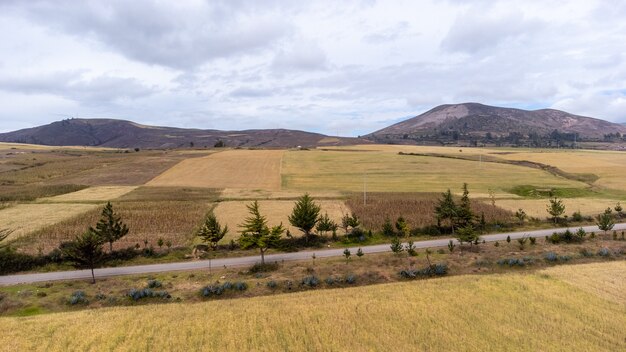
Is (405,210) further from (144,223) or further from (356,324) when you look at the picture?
(144,223)

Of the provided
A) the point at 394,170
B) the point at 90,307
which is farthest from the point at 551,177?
the point at 90,307

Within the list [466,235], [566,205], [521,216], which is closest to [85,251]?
[466,235]

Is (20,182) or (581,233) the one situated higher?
(20,182)

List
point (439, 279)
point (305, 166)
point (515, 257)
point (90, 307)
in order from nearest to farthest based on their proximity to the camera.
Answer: point (90, 307), point (439, 279), point (515, 257), point (305, 166)

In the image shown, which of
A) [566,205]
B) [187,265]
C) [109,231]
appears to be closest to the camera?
[187,265]

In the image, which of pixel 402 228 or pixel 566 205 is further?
pixel 566 205

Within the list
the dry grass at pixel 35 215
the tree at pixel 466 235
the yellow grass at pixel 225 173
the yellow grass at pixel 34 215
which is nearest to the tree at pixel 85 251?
the dry grass at pixel 35 215

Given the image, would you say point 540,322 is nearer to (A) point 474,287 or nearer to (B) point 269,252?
(A) point 474,287
